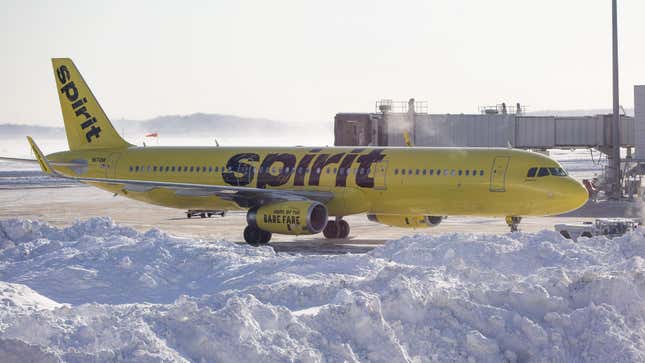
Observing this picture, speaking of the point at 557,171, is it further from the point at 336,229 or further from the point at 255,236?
the point at 255,236

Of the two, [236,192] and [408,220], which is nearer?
[236,192]

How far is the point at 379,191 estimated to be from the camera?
114 feet

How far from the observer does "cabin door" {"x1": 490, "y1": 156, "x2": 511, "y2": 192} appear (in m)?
32.8

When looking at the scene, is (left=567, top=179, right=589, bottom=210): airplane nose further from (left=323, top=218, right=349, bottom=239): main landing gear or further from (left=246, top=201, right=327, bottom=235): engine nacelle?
(left=323, top=218, right=349, bottom=239): main landing gear

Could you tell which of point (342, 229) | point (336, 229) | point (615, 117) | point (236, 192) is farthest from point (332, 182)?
point (615, 117)

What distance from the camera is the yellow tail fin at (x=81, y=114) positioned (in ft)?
137

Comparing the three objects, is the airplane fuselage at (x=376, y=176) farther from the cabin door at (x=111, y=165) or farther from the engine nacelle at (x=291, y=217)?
the engine nacelle at (x=291, y=217)

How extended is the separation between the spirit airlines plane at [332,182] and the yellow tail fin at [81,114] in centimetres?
71

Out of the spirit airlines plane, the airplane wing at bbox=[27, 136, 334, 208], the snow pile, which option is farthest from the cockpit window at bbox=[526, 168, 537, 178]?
the snow pile

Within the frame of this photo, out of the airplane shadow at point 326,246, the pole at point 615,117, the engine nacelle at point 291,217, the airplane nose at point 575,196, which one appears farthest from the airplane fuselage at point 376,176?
the pole at point 615,117

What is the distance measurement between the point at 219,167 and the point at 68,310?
22802 mm

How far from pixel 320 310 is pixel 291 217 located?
700 inches

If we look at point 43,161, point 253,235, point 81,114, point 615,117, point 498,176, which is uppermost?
point 81,114

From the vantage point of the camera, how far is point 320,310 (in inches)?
602
